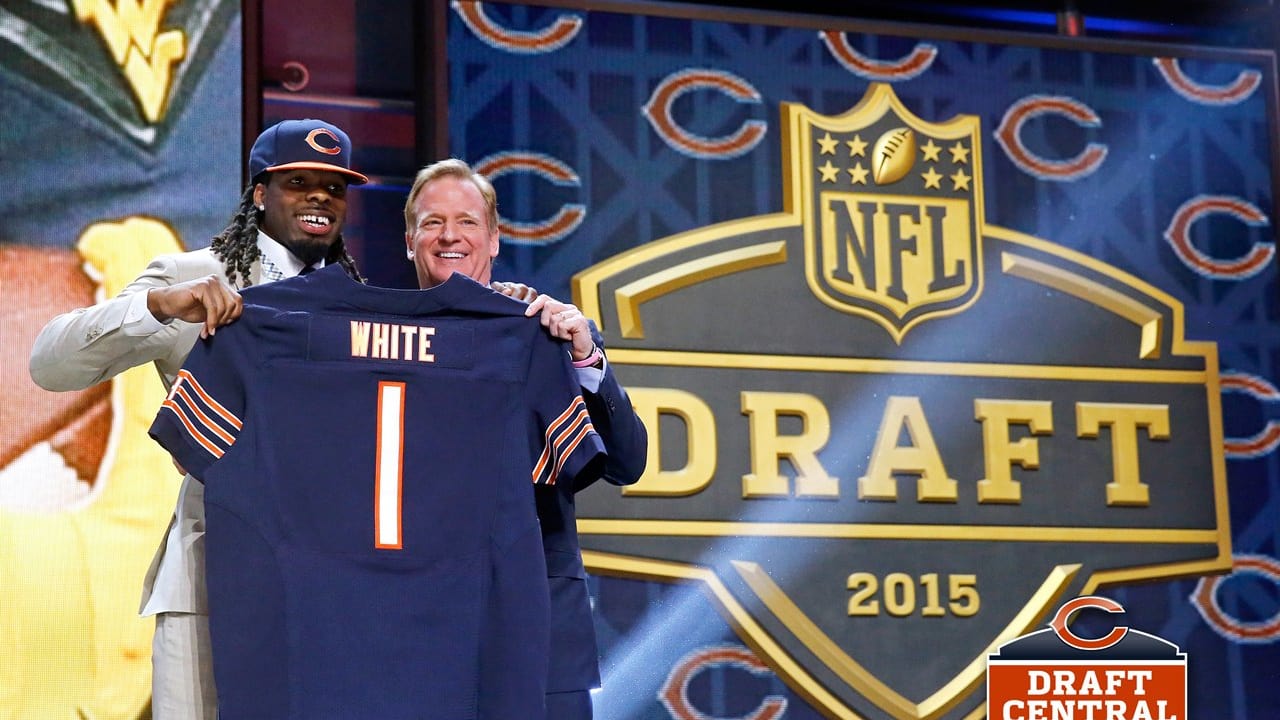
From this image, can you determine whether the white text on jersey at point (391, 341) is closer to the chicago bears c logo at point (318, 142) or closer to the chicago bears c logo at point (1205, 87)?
the chicago bears c logo at point (318, 142)

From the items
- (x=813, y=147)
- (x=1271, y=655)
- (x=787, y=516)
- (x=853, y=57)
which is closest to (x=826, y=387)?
(x=787, y=516)

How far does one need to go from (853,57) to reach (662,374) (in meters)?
1.03

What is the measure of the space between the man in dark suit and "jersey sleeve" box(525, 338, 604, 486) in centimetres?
4

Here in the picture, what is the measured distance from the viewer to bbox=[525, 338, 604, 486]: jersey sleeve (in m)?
2.17

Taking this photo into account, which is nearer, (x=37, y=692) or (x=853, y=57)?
(x=37, y=692)

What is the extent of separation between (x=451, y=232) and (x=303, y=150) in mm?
248

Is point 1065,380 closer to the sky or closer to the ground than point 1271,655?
closer to the sky

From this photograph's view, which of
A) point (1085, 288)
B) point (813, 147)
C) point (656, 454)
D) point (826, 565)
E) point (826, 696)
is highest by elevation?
point (813, 147)

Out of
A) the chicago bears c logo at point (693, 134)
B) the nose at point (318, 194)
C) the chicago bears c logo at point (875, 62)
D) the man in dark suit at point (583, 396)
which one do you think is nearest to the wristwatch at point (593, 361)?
the man in dark suit at point (583, 396)

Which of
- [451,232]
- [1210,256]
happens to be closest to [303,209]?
[451,232]

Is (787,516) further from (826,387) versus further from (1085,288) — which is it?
(1085,288)

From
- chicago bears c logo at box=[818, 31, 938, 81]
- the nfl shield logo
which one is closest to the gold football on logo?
the nfl shield logo

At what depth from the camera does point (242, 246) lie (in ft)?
7.77

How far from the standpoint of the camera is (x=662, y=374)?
3.93 m
